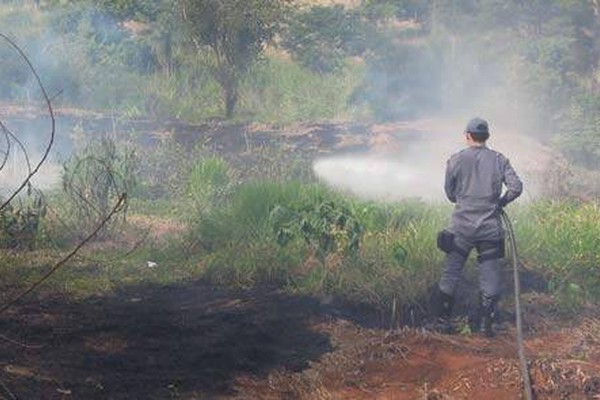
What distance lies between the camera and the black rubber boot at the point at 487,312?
6.61m

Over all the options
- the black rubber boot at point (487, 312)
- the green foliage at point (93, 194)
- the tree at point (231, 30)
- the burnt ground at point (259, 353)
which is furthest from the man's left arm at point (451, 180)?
the tree at point (231, 30)

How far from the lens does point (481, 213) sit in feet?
21.9

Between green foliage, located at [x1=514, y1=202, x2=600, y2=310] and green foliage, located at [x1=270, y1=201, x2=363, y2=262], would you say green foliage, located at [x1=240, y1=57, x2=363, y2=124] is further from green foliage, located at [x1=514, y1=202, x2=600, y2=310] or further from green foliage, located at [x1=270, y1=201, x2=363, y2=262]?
green foliage, located at [x1=270, y1=201, x2=363, y2=262]

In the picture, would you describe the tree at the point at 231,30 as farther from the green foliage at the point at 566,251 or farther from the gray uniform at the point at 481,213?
the gray uniform at the point at 481,213

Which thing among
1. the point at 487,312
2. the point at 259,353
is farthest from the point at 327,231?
the point at 259,353

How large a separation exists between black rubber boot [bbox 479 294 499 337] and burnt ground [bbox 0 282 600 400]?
0.35ft

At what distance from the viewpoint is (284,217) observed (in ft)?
27.9

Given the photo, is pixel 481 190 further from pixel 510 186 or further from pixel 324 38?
pixel 324 38

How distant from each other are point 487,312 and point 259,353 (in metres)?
1.96

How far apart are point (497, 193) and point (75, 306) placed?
147 inches

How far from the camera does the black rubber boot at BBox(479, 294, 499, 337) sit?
6609 mm

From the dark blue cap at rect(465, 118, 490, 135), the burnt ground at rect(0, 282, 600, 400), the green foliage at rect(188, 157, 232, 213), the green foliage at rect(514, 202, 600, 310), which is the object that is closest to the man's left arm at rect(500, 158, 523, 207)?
the dark blue cap at rect(465, 118, 490, 135)

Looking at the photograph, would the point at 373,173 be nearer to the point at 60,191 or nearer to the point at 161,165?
the point at 161,165

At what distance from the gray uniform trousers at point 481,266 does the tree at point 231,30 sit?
9.63 m
